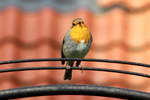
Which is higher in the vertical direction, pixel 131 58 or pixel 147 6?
pixel 147 6

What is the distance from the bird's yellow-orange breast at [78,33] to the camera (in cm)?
303

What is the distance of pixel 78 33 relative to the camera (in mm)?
3086

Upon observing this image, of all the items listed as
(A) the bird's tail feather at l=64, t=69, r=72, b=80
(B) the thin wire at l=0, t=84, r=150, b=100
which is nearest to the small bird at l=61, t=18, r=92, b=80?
(A) the bird's tail feather at l=64, t=69, r=72, b=80

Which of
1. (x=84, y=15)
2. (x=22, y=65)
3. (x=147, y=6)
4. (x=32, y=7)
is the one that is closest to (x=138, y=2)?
(x=147, y=6)

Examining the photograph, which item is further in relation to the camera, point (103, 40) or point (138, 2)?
point (138, 2)

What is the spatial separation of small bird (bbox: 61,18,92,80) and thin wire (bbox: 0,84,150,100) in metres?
1.08

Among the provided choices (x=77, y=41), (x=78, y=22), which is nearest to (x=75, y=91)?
(x=78, y=22)

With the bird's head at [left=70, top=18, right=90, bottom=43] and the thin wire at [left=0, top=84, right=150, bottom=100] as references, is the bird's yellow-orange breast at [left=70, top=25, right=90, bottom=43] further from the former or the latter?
the thin wire at [left=0, top=84, right=150, bottom=100]

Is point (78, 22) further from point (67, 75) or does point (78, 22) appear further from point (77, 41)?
point (67, 75)

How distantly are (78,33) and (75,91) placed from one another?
1.24 m

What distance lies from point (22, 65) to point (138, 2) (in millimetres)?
731

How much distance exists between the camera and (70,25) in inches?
120

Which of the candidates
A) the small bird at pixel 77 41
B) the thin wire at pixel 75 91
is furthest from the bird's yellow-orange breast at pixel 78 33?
the thin wire at pixel 75 91

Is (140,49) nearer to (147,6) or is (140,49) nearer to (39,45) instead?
(147,6)
